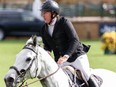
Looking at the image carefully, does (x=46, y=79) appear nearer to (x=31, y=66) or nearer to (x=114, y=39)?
(x=31, y=66)

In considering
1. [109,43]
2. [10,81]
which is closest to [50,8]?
[10,81]

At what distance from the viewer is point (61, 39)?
28.4ft

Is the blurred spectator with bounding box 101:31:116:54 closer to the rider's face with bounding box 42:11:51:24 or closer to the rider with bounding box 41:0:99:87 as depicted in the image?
the rider with bounding box 41:0:99:87

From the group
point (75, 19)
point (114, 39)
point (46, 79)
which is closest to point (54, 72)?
point (46, 79)

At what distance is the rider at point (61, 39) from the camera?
8.41 metres

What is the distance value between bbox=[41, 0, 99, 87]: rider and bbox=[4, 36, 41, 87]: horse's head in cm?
71

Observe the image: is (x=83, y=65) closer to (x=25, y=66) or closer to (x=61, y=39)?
(x=61, y=39)

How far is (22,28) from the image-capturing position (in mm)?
38031

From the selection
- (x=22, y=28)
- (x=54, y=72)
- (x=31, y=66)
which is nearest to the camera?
(x=31, y=66)

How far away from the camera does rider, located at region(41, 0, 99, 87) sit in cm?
841

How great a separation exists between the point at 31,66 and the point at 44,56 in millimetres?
378

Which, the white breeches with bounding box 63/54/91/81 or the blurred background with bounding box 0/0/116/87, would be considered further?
the blurred background with bounding box 0/0/116/87

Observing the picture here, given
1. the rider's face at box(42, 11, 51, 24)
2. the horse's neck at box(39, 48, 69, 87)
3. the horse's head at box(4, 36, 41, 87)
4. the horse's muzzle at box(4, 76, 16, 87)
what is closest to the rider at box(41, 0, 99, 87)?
the rider's face at box(42, 11, 51, 24)

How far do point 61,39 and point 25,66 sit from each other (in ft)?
4.00
